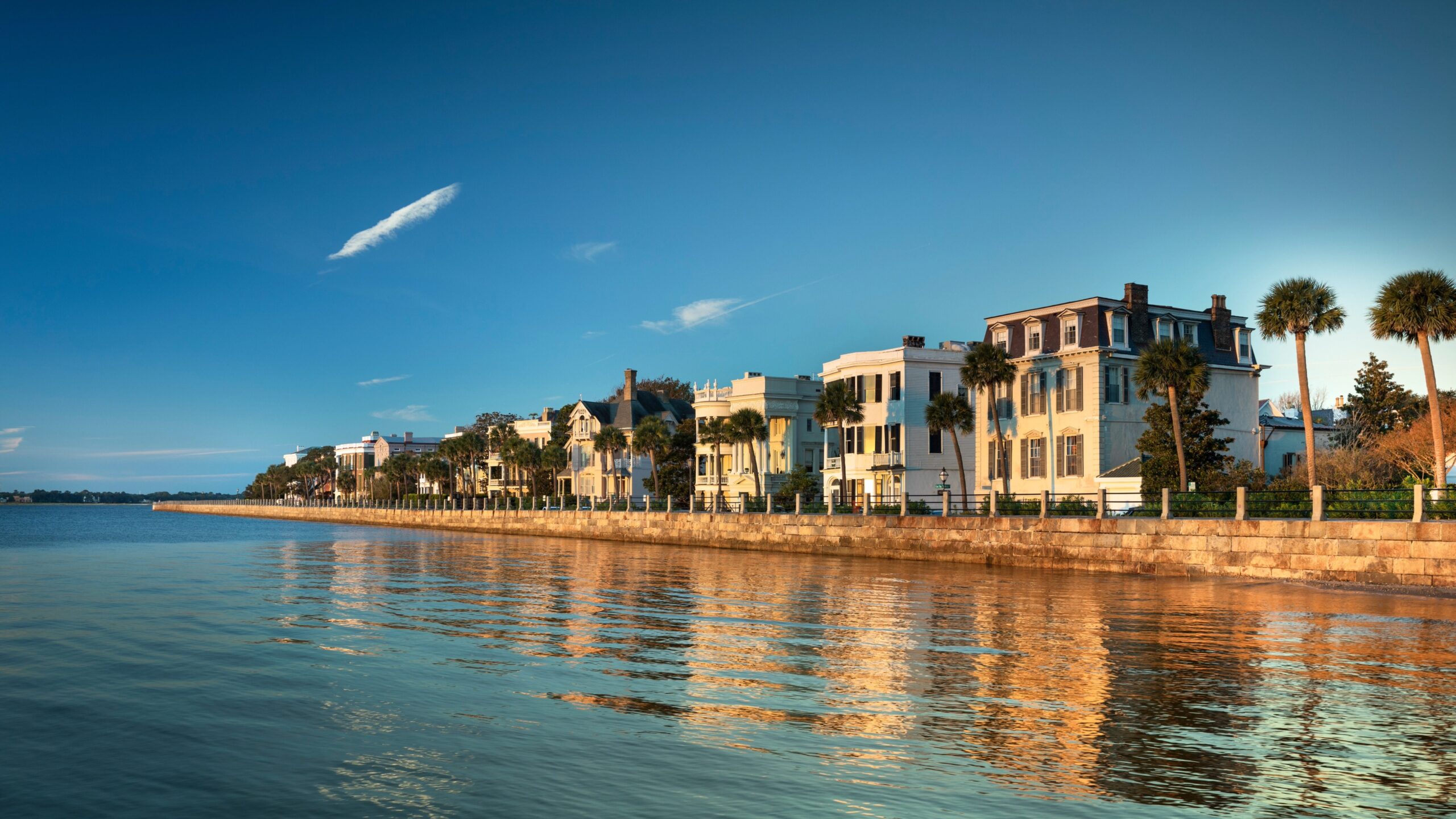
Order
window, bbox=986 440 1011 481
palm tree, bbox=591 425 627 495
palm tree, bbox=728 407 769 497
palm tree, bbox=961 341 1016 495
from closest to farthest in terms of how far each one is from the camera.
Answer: palm tree, bbox=961 341 1016 495, window, bbox=986 440 1011 481, palm tree, bbox=728 407 769 497, palm tree, bbox=591 425 627 495

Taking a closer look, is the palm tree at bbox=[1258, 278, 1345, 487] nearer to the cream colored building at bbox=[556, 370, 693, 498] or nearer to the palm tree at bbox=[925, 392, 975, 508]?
the palm tree at bbox=[925, 392, 975, 508]

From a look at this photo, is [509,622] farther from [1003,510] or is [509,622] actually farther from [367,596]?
[1003,510]

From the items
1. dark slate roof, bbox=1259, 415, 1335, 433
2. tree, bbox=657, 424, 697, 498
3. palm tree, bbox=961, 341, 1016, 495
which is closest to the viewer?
palm tree, bbox=961, 341, 1016, 495

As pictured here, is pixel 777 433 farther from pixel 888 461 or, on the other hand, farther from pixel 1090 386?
pixel 1090 386

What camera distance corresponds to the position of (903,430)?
61438 mm

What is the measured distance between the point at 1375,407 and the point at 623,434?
192ft

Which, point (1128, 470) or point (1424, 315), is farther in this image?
point (1128, 470)

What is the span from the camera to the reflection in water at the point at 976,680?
844 centimetres

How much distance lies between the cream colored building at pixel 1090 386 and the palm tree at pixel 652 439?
106ft

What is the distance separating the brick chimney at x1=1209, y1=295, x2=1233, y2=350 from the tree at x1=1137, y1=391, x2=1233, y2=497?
692 centimetres

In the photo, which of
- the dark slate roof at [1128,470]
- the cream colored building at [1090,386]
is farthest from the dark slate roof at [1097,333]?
the dark slate roof at [1128,470]

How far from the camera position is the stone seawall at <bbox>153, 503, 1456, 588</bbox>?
83.9ft

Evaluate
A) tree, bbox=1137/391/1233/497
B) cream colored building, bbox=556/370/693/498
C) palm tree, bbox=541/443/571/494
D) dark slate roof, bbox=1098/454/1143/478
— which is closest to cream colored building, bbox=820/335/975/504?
dark slate roof, bbox=1098/454/1143/478

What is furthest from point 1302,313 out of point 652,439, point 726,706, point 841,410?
point 652,439
